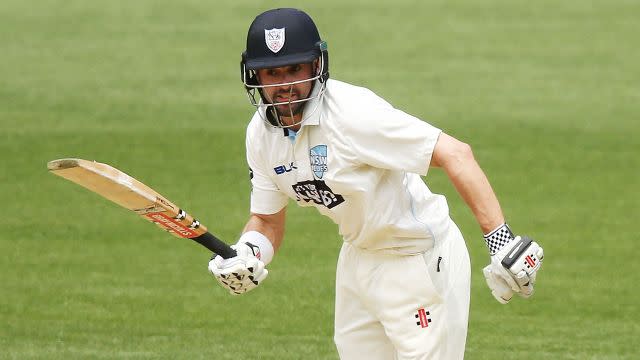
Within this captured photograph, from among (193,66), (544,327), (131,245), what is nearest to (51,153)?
(131,245)

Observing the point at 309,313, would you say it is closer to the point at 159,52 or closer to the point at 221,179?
the point at 221,179

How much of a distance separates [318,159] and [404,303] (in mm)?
724

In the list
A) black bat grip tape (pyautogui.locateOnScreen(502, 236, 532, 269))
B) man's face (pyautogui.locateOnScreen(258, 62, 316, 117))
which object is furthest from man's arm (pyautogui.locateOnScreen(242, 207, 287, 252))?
black bat grip tape (pyautogui.locateOnScreen(502, 236, 532, 269))

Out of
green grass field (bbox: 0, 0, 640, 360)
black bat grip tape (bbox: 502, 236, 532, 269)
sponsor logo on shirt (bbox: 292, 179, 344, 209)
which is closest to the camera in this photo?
black bat grip tape (bbox: 502, 236, 532, 269)

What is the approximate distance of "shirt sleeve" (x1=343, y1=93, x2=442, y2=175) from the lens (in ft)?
17.1

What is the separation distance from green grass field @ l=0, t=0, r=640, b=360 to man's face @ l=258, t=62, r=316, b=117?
3.17 meters

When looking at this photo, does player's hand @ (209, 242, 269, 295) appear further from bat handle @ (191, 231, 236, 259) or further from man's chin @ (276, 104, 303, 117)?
man's chin @ (276, 104, 303, 117)

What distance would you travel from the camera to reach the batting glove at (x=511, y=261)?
5.04 metres

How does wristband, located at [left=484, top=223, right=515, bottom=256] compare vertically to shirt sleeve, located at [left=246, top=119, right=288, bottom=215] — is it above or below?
above

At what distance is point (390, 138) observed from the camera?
5219 mm

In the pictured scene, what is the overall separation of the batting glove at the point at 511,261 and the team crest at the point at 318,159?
0.76 m

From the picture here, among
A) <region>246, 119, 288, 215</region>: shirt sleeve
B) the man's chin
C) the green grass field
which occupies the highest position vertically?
the man's chin

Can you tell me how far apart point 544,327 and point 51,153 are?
21.4ft

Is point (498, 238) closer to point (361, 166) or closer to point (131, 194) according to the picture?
point (361, 166)
